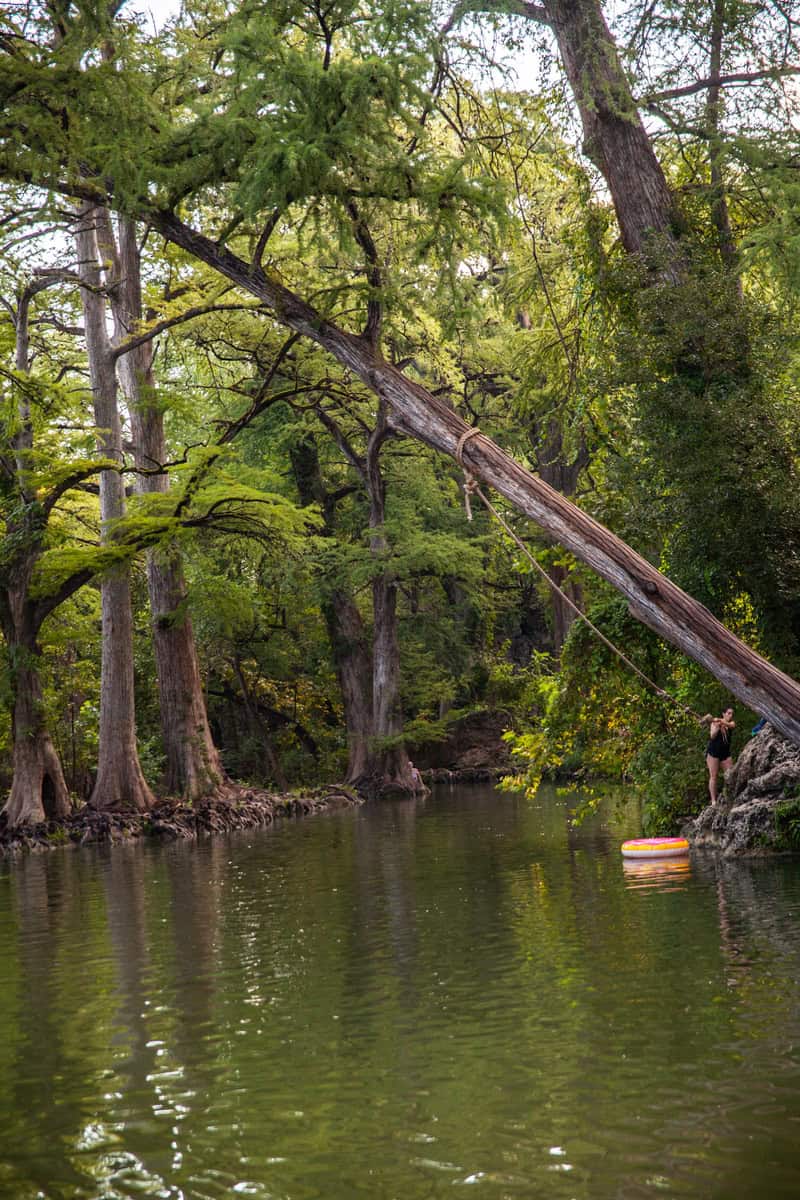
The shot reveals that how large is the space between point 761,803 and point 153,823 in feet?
40.9

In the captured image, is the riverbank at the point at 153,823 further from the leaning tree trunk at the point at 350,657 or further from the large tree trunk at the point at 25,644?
the leaning tree trunk at the point at 350,657

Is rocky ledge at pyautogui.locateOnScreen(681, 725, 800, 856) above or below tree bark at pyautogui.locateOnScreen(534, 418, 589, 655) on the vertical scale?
below

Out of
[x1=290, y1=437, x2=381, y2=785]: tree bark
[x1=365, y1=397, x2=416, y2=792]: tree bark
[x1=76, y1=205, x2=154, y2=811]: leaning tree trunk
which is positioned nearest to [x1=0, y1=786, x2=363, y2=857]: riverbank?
[x1=76, y1=205, x2=154, y2=811]: leaning tree trunk

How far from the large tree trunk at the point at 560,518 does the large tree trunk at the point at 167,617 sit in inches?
454

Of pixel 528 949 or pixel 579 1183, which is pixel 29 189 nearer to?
pixel 528 949

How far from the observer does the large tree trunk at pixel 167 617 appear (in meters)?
24.8

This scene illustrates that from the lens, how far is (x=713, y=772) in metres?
14.1

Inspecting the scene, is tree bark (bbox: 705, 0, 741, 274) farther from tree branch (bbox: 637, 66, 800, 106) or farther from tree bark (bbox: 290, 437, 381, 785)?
tree bark (bbox: 290, 437, 381, 785)

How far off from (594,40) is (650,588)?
6295 mm

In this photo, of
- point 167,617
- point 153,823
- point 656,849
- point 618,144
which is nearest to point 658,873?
point 656,849

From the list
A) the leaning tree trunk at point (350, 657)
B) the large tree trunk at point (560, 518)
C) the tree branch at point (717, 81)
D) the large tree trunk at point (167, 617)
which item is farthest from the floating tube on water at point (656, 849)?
the leaning tree trunk at point (350, 657)

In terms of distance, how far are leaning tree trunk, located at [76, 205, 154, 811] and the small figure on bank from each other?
12297 mm

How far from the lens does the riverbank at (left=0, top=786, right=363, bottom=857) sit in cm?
2108

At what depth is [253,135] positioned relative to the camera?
445 inches
